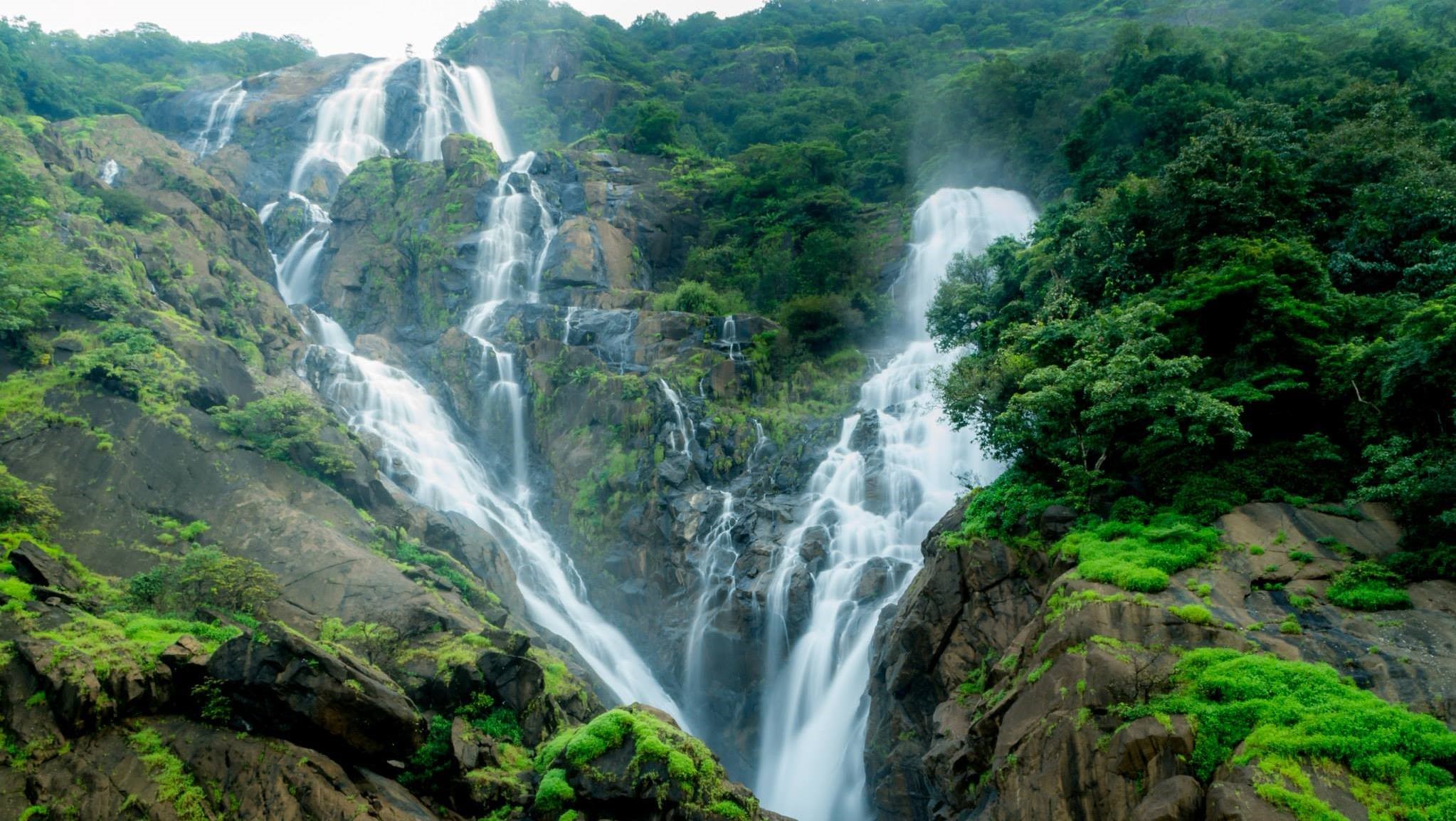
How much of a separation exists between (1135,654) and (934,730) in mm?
5357

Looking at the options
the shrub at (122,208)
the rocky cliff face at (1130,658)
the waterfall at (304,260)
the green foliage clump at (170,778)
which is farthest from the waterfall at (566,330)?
the green foliage clump at (170,778)

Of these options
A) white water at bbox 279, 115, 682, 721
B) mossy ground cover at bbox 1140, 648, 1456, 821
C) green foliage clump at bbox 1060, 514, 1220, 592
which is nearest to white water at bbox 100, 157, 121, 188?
white water at bbox 279, 115, 682, 721

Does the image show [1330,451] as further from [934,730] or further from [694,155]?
[694,155]

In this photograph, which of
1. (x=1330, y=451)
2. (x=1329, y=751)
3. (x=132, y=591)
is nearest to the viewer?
(x=1329, y=751)

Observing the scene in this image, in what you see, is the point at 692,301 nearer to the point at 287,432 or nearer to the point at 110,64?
the point at 287,432

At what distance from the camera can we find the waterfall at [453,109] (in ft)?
187

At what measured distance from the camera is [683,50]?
7231cm

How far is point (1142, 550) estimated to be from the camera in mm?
13094

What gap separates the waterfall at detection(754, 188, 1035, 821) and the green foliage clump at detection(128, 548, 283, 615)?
13.7 m

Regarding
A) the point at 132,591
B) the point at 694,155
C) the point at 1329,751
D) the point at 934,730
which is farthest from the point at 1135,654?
the point at 694,155

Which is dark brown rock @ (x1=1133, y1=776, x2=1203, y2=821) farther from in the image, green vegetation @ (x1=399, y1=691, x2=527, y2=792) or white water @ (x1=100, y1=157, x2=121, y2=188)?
white water @ (x1=100, y1=157, x2=121, y2=188)

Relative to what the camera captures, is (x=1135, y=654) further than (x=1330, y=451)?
No

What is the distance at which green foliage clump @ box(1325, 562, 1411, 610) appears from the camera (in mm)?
11047

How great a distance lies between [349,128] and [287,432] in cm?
4207
